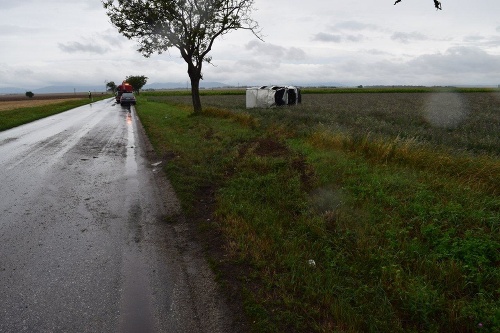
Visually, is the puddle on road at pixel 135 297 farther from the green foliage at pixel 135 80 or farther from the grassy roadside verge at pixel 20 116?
the green foliage at pixel 135 80

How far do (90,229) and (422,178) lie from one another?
6235mm

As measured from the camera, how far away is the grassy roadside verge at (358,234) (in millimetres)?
3242

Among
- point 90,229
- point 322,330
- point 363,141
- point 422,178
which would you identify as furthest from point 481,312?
point 363,141

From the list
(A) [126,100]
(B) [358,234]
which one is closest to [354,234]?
(B) [358,234]

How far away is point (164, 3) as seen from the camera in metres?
19.3

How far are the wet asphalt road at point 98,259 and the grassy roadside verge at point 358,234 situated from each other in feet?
1.59

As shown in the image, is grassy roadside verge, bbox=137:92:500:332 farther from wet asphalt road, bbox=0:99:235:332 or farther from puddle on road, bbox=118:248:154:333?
puddle on road, bbox=118:248:154:333

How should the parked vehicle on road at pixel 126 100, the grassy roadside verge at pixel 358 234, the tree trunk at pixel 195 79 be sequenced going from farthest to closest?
the parked vehicle on road at pixel 126 100, the tree trunk at pixel 195 79, the grassy roadside verge at pixel 358 234

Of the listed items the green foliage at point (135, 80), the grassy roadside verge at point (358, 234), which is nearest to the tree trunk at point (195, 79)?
the grassy roadside verge at point (358, 234)

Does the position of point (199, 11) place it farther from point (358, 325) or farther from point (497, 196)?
point (358, 325)

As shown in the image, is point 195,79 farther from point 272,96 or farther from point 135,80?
point 135,80

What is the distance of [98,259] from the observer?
4.21m

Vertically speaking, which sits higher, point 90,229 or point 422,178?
point 422,178

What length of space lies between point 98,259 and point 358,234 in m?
3.58
